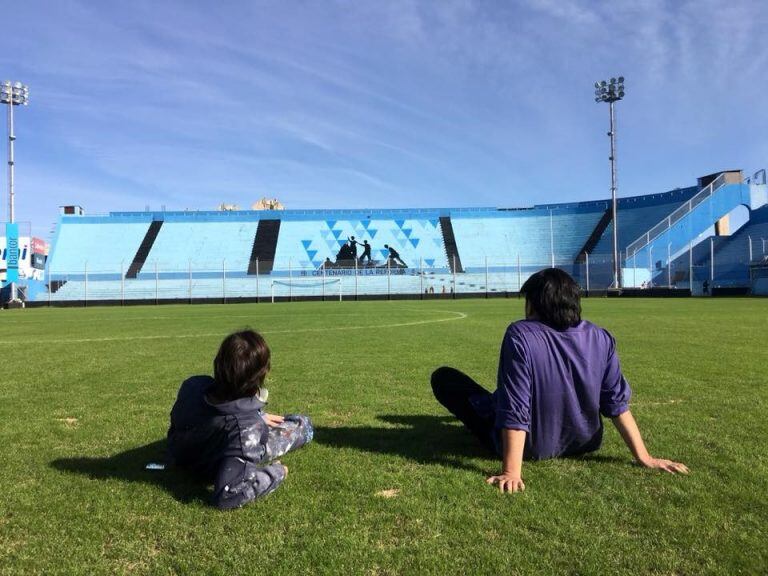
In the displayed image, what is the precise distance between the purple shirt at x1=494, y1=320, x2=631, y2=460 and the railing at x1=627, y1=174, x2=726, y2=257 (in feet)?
165

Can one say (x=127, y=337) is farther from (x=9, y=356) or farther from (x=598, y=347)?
(x=598, y=347)

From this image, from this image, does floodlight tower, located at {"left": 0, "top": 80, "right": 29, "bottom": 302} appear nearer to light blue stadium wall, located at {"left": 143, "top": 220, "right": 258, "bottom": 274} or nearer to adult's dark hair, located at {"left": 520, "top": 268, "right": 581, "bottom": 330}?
light blue stadium wall, located at {"left": 143, "top": 220, "right": 258, "bottom": 274}

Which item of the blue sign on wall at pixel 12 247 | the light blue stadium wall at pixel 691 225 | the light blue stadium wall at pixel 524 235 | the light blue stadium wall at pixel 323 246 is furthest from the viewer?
the light blue stadium wall at pixel 524 235

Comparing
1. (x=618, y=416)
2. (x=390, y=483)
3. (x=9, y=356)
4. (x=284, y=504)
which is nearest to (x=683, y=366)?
(x=618, y=416)

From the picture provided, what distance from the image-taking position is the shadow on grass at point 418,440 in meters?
4.07

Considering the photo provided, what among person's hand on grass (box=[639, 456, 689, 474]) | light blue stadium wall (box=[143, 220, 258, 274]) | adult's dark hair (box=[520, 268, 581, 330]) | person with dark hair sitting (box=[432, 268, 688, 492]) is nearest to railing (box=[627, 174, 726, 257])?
light blue stadium wall (box=[143, 220, 258, 274])

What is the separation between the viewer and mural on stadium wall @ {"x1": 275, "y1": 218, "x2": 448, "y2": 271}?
191ft

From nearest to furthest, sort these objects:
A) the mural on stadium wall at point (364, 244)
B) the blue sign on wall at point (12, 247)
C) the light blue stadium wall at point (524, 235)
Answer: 1. the blue sign on wall at point (12, 247)
2. the light blue stadium wall at point (524, 235)
3. the mural on stadium wall at point (364, 244)

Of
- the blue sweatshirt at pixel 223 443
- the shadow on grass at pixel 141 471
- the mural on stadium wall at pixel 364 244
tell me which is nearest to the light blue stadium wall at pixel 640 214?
the mural on stadium wall at pixel 364 244

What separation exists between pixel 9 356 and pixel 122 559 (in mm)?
9854

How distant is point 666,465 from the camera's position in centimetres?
363

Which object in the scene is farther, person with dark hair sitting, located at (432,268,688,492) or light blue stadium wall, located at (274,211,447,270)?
light blue stadium wall, located at (274,211,447,270)

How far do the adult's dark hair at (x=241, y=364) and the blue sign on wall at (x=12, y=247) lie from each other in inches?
1825

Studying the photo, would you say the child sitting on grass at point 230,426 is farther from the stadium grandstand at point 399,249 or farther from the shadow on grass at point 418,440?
the stadium grandstand at point 399,249
